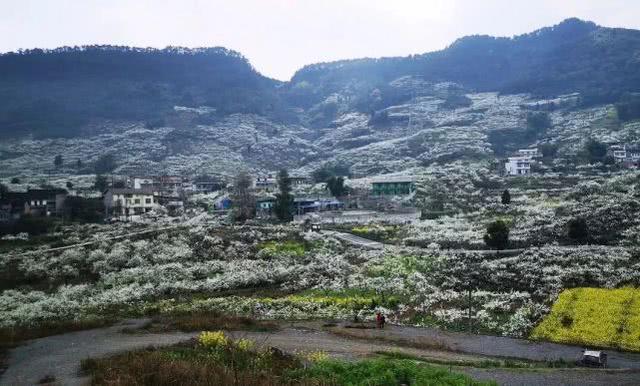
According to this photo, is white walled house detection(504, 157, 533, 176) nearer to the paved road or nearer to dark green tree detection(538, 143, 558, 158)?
dark green tree detection(538, 143, 558, 158)

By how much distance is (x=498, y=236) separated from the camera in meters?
50.8

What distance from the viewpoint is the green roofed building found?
336 feet

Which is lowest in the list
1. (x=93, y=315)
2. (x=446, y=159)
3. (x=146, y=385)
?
(x=93, y=315)

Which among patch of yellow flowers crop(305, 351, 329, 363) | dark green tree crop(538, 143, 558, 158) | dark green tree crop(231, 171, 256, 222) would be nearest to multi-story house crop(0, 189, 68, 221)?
dark green tree crop(231, 171, 256, 222)

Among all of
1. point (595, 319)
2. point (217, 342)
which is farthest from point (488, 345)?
point (217, 342)

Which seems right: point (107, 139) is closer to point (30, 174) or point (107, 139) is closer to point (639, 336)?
point (30, 174)

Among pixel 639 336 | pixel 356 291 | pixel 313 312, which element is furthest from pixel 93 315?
pixel 639 336

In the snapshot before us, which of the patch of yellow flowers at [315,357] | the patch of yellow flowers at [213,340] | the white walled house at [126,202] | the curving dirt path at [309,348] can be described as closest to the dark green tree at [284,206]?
the white walled house at [126,202]

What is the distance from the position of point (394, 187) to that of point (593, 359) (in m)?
81.1

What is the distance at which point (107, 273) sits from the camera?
5003cm

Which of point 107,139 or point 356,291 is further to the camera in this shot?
point 107,139

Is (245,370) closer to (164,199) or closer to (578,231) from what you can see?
(578,231)

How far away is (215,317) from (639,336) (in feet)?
74.3

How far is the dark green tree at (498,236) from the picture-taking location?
50719mm
